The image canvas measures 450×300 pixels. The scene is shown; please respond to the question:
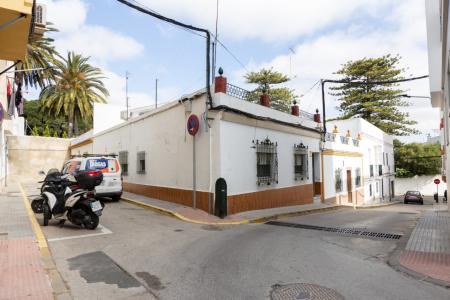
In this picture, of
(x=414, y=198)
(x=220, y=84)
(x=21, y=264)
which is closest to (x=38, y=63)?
(x=220, y=84)

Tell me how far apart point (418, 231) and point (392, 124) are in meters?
36.4

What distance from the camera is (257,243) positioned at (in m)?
7.07

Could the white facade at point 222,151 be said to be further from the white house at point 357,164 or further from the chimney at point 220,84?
the white house at point 357,164

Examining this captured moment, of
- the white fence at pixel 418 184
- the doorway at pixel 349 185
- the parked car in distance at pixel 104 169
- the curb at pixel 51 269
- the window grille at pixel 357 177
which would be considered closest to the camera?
the curb at pixel 51 269

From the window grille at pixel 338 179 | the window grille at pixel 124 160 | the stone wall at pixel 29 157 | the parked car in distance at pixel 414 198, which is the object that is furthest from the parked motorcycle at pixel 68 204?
the parked car in distance at pixel 414 198

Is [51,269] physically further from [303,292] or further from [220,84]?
[220,84]

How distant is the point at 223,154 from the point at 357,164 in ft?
57.4

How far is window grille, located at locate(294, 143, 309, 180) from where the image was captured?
15.1 meters

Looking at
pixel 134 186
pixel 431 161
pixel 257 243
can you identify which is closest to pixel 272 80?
pixel 431 161

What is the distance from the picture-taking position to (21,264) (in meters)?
4.98

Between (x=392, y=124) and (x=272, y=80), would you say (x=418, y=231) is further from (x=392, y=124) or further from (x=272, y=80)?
(x=392, y=124)

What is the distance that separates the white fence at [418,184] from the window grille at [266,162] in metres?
37.6

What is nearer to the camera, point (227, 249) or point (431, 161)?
point (227, 249)

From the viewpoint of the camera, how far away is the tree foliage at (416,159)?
142 feet
